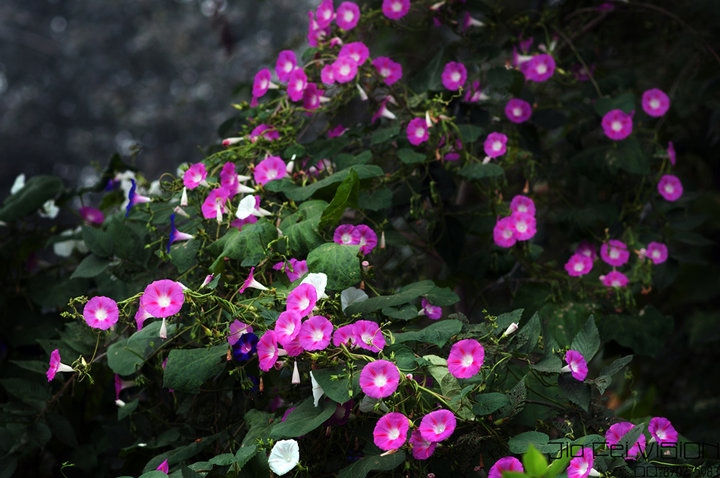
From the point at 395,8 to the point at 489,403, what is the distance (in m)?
0.97

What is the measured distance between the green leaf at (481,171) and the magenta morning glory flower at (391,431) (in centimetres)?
60

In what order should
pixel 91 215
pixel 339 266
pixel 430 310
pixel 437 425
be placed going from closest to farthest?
pixel 437 425
pixel 339 266
pixel 430 310
pixel 91 215

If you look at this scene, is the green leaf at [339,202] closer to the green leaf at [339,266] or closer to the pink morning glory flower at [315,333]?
the green leaf at [339,266]

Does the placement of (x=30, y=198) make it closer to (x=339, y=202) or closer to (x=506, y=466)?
(x=339, y=202)

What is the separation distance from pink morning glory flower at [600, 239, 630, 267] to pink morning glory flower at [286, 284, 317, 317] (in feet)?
2.84

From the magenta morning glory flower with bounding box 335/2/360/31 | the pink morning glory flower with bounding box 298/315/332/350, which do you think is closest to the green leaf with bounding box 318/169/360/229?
the pink morning glory flower with bounding box 298/315/332/350

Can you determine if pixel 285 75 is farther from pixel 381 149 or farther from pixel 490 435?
pixel 490 435

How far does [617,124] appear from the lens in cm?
154

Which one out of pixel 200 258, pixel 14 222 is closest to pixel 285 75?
pixel 200 258

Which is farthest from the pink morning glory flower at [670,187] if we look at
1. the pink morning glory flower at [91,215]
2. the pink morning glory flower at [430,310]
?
the pink morning glory flower at [91,215]

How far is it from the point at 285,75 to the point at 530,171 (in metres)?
0.62

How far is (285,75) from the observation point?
1407mm

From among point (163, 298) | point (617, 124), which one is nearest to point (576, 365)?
point (163, 298)

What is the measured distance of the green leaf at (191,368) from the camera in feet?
3.11
